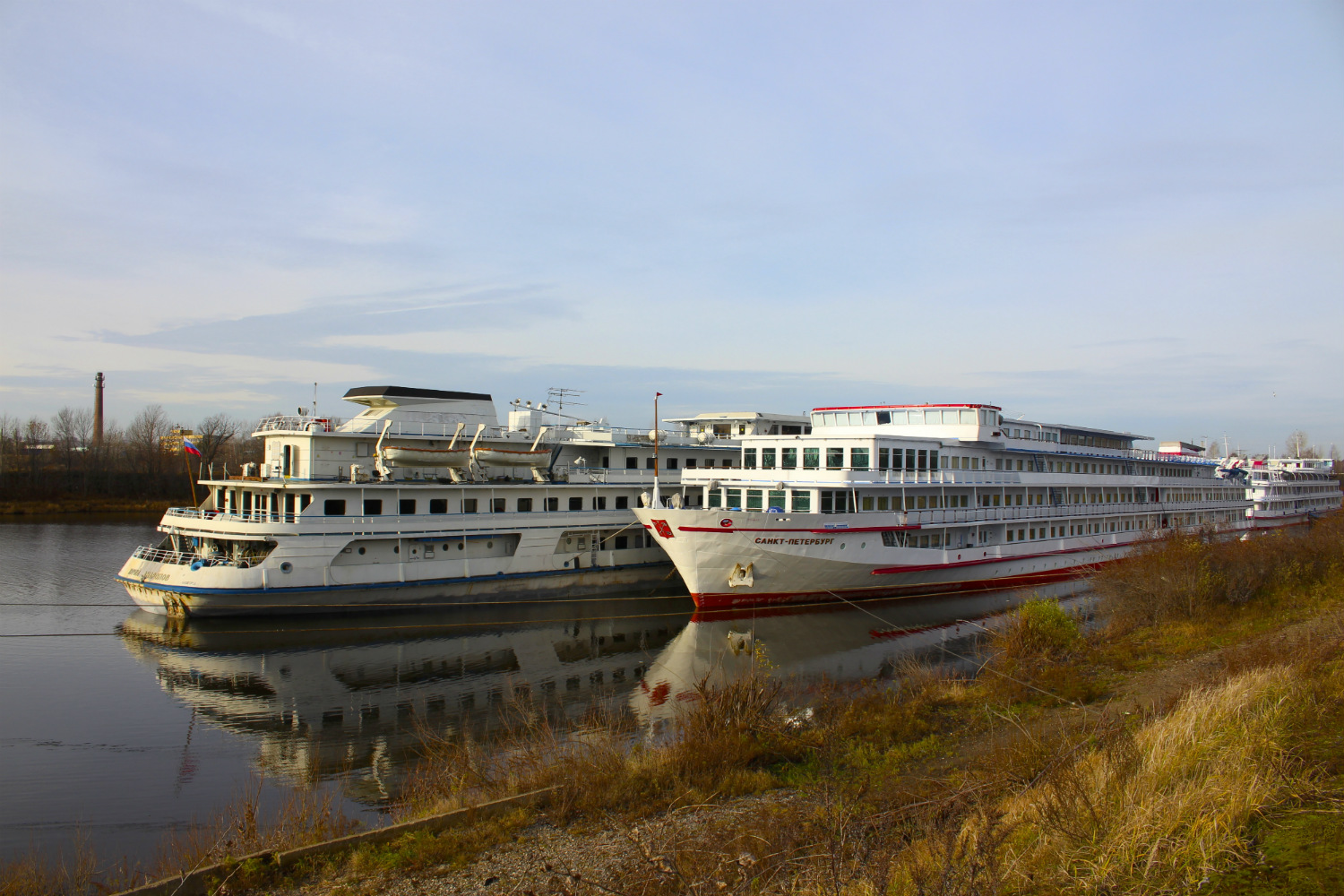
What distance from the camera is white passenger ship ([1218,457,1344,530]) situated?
191 feet

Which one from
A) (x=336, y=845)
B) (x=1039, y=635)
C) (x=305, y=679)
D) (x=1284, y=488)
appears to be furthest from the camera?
(x=1284, y=488)

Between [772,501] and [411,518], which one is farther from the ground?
[772,501]

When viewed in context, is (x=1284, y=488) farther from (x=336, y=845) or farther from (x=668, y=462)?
(x=336, y=845)

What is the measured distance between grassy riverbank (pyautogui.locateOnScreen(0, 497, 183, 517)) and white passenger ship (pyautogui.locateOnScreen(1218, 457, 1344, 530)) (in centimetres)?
8781

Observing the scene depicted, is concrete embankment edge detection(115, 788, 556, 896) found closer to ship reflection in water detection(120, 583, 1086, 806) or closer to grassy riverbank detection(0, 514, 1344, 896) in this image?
grassy riverbank detection(0, 514, 1344, 896)

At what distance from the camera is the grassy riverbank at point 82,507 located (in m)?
65.4

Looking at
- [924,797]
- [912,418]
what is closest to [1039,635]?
[924,797]

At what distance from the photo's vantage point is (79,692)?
839 inches

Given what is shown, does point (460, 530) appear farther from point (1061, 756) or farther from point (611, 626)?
point (1061, 756)

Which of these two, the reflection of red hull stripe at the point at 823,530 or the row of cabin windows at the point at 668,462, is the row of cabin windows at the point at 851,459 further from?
the row of cabin windows at the point at 668,462

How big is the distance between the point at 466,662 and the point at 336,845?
49.0 feet

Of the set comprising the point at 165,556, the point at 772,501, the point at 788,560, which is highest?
the point at 772,501

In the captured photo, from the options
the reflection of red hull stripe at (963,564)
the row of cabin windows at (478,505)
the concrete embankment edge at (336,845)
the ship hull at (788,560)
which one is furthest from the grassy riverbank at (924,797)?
the row of cabin windows at (478,505)

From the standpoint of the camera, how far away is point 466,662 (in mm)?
25031
